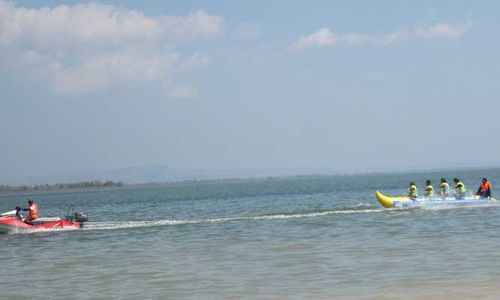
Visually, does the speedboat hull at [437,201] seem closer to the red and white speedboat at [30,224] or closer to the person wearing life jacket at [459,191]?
the person wearing life jacket at [459,191]

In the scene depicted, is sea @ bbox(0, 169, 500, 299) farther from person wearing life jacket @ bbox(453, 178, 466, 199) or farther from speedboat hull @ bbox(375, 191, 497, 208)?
person wearing life jacket @ bbox(453, 178, 466, 199)

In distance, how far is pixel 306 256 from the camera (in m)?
19.2

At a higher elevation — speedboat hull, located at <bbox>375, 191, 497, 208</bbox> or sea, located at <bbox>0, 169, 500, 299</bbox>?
speedboat hull, located at <bbox>375, 191, 497, 208</bbox>

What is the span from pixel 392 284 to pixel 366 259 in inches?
146

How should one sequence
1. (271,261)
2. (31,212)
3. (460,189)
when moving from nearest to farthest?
(271,261) → (31,212) → (460,189)

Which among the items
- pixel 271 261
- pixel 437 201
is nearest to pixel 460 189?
pixel 437 201

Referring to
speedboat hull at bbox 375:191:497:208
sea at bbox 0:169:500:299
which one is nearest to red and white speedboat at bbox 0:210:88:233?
sea at bbox 0:169:500:299

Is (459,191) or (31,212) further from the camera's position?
(459,191)

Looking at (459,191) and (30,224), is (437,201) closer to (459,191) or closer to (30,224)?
(459,191)

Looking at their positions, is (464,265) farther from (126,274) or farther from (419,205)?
(419,205)

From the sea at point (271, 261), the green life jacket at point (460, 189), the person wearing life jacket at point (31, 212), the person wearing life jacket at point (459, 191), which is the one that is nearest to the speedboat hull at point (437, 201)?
the person wearing life jacket at point (459, 191)

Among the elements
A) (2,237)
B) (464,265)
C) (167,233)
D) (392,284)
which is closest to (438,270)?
(464,265)

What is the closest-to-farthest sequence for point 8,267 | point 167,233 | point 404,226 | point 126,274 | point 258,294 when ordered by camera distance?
point 258,294 → point 126,274 → point 8,267 → point 404,226 → point 167,233

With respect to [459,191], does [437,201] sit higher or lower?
lower
